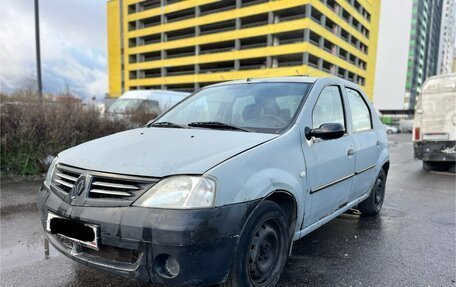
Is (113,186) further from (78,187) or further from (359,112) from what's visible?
(359,112)

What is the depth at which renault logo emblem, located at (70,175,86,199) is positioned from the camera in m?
2.25

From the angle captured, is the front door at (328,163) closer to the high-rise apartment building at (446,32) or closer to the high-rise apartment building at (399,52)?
the high-rise apartment building at (399,52)

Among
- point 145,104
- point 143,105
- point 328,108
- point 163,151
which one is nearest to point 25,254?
point 163,151

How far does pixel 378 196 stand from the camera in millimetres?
4848

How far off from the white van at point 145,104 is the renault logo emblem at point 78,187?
4471mm

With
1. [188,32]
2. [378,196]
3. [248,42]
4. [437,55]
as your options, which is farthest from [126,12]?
[437,55]

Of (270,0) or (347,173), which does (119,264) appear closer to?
(347,173)

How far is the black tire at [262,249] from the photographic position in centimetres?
220

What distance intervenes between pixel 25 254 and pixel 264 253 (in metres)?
2.44

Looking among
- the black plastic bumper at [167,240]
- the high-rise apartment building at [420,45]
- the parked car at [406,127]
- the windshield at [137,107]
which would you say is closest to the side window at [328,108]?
the black plastic bumper at [167,240]

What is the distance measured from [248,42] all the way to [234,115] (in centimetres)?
4487

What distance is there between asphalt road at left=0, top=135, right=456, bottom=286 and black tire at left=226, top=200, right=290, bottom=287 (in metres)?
0.35

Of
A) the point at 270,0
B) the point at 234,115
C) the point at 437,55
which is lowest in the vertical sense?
the point at 234,115

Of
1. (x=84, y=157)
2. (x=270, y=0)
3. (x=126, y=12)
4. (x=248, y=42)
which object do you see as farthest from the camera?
(x=126, y=12)
